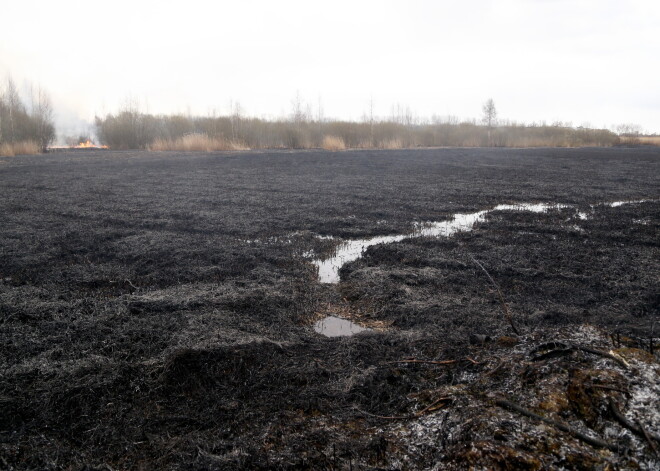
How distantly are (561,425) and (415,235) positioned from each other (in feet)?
19.5

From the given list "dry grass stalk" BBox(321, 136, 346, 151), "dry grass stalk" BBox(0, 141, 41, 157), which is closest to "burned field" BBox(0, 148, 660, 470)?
"dry grass stalk" BBox(0, 141, 41, 157)

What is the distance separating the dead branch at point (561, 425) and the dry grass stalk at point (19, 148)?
107ft

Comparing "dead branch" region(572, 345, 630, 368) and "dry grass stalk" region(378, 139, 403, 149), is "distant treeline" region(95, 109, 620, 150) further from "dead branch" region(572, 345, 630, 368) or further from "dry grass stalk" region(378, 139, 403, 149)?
"dead branch" region(572, 345, 630, 368)

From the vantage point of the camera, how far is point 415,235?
27.3 feet

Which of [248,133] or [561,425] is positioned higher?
[248,133]

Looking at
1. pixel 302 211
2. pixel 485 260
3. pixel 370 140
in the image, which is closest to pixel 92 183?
pixel 302 211

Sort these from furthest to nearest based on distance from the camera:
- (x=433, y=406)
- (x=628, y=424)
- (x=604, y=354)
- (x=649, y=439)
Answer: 1. (x=433, y=406)
2. (x=604, y=354)
3. (x=628, y=424)
4. (x=649, y=439)

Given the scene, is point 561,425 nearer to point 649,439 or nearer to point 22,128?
point 649,439

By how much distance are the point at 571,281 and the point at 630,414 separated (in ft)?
11.5

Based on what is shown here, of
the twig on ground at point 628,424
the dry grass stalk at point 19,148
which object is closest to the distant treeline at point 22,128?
the dry grass stalk at point 19,148

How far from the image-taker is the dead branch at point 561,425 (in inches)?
92.4

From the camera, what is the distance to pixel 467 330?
430 centimetres

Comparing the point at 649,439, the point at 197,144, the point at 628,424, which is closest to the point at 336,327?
the point at 628,424

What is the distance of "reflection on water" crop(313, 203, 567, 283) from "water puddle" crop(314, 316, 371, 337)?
1.25 m
